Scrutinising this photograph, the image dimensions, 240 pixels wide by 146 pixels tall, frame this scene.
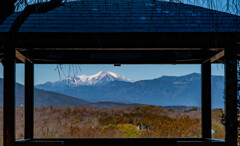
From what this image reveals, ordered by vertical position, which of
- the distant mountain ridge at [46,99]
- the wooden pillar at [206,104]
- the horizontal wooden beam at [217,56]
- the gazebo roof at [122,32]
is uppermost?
the gazebo roof at [122,32]

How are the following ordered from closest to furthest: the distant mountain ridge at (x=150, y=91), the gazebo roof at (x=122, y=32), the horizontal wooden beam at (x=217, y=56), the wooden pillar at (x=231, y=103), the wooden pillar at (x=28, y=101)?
the wooden pillar at (x=231, y=103)
the gazebo roof at (x=122, y=32)
the horizontal wooden beam at (x=217, y=56)
the wooden pillar at (x=28, y=101)
the distant mountain ridge at (x=150, y=91)

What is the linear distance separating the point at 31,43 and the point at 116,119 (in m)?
9.27

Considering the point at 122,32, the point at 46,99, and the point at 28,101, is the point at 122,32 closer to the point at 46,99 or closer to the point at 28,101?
the point at 28,101

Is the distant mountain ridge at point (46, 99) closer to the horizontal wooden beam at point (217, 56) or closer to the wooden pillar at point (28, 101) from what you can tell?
the wooden pillar at point (28, 101)

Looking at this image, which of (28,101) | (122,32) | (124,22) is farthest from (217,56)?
(28,101)

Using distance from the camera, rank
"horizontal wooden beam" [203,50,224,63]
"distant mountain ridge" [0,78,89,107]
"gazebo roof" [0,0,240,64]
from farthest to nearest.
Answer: "distant mountain ridge" [0,78,89,107] < "horizontal wooden beam" [203,50,224,63] < "gazebo roof" [0,0,240,64]

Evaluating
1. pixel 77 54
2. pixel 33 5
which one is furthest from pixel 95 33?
pixel 77 54

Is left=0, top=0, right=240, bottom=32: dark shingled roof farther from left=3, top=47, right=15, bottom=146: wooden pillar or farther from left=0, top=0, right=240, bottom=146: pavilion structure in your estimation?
left=3, top=47, right=15, bottom=146: wooden pillar

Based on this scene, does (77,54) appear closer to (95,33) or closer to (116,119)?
(95,33)

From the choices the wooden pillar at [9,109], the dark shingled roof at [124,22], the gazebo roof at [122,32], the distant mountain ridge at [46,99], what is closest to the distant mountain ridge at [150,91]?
the distant mountain ridge at [46,99]

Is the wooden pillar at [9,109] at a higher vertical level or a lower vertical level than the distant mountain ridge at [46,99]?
higher

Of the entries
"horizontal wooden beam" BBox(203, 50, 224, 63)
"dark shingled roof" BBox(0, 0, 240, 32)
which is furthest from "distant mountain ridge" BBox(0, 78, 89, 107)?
"horizontal wooden beam" BBox(203, 50, 224, 63)

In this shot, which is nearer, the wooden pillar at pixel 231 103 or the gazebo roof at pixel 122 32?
the wooden pillar at pixel 231 103

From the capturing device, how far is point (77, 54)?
20.4 ft
